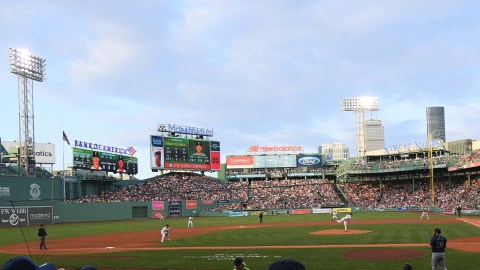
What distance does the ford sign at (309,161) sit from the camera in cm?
9394

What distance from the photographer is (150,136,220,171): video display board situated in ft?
254

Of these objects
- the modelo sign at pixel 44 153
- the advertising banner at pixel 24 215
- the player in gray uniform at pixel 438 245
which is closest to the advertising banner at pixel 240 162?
the modelo sign at pixel 44 153

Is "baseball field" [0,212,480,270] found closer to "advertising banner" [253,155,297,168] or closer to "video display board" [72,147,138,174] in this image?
"video display board" [72,147,138,174]

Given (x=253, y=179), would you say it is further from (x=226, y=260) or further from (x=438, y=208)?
(x=226, y=260)

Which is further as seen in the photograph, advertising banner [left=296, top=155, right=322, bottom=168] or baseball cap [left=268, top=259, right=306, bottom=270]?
advertising banner [left=296, top=155, right=322, bottom=168]

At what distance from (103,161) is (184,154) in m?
14.6

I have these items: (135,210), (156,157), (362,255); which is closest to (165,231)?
(362,255)

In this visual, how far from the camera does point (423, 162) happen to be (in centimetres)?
7281

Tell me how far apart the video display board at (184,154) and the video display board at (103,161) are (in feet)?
11.9

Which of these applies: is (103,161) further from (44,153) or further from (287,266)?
(287,266)

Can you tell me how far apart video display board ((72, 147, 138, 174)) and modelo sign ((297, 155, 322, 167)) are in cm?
3437

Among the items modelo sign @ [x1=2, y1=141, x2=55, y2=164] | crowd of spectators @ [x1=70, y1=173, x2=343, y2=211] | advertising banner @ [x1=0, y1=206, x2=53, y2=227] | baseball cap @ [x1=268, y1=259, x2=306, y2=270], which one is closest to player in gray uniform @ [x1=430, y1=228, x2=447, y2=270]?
baseball cap @ [x1=268, y1=259, x2=306, y2=270]

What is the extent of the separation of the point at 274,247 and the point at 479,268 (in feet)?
37.2

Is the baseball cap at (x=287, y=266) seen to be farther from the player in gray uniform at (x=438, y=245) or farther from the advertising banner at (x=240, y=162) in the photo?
the advertising banner at (x=240, y=162)
